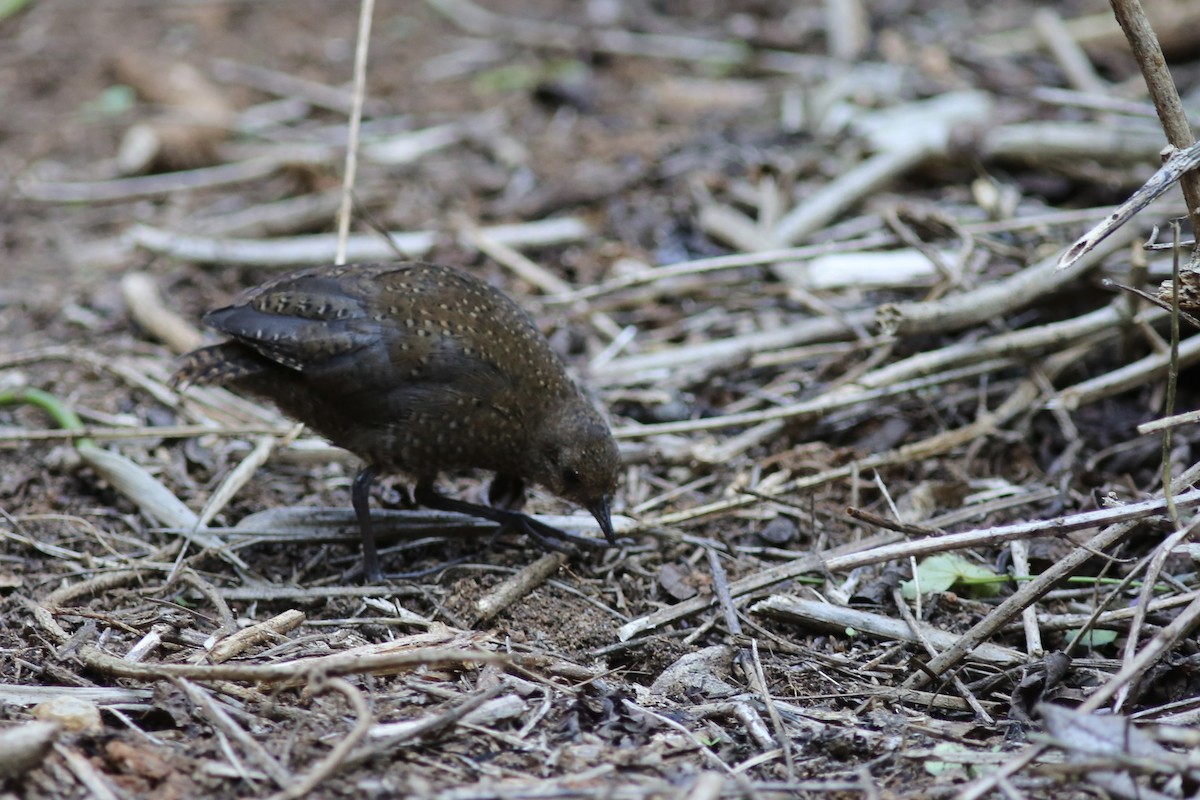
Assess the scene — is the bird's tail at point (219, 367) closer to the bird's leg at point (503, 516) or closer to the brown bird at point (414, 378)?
the brown bird at point (414, 378)

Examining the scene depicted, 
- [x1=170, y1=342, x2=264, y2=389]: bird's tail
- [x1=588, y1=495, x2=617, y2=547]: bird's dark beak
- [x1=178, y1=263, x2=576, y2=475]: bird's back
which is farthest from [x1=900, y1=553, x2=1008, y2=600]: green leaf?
[x1=170, y1=342, x2=264, y2=389]: bird's tail

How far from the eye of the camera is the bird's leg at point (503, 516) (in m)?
4.80

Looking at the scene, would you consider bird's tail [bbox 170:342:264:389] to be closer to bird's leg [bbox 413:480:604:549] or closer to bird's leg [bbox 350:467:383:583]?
bird's leg [bbox 350:467:383:583]

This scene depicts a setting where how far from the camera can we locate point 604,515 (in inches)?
187

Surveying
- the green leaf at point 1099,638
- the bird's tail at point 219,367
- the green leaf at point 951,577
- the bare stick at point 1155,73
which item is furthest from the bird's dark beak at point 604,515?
the bare stick at point 1155,73

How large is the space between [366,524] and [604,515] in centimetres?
88

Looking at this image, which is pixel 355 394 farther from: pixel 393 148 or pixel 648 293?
pixel 393 148

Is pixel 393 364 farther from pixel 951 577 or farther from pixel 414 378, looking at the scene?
pixel 951 577

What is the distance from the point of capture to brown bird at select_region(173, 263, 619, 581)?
4641mm

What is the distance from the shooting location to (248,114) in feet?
29.2

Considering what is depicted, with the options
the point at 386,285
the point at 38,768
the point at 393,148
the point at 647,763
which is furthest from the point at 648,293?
the point at 38,768

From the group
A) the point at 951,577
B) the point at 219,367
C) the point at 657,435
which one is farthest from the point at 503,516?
the point at 951,577

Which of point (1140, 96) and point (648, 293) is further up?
point (1140, 96)

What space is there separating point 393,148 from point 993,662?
5748 millimetres
